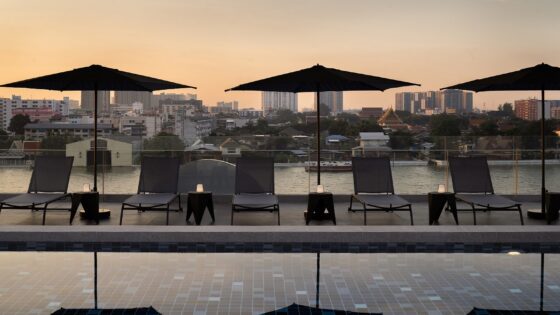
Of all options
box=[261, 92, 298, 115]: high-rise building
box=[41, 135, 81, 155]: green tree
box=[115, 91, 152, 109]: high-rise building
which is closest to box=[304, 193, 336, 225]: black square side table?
box=[41, 135, 81, 155]: green tree

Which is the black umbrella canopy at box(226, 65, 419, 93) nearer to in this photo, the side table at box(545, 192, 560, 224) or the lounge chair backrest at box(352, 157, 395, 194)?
the lounge chair backrest at box(352, 157, 395, 194)

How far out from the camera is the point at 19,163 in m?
9.47

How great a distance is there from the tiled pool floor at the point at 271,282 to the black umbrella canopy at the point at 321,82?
8.19ft

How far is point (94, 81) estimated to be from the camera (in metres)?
7.93

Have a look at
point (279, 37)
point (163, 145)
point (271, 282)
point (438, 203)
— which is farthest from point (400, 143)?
point (279, 37)

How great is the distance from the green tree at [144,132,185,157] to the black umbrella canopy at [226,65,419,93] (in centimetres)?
211

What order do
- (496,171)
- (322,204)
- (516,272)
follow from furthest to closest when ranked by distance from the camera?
(496,171), (322,204), (516,272)

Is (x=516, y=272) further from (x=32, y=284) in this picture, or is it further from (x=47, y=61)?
(x=47, y=61)

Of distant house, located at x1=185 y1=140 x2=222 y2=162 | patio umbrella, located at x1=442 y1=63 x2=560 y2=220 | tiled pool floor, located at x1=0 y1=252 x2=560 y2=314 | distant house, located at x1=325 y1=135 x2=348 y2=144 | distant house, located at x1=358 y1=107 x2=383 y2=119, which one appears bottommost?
tiled pool floor, located at x1=0 y1=252 x2=560 y2=314

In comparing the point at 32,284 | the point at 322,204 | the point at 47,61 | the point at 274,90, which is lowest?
the point at 32,284

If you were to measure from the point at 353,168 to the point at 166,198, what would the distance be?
99.4 inches

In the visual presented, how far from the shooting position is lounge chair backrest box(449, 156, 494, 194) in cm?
812

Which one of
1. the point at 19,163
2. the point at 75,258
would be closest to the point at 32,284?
the point at 75,258

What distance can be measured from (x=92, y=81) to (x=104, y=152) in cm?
200
